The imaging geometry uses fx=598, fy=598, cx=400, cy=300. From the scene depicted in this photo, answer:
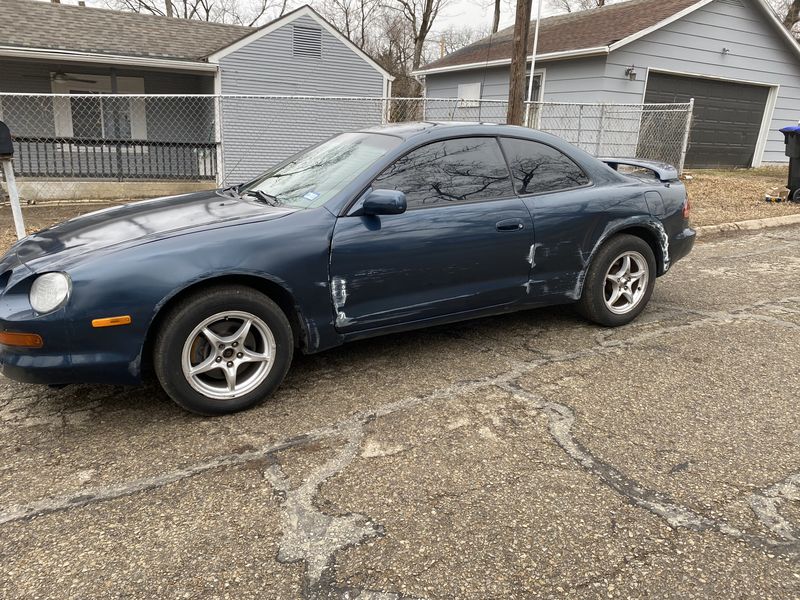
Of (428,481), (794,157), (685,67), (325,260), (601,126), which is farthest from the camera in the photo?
(685,67)

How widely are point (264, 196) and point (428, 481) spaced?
2102 millimetres

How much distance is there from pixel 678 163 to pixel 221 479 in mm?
14390

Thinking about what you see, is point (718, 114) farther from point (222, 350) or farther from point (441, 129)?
point (222, 350)

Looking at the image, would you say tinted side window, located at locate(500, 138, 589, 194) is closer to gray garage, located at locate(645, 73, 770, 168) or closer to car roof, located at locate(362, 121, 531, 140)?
car roof, located at locate(362, 121, 531, 140)

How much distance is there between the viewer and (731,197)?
36.3ft

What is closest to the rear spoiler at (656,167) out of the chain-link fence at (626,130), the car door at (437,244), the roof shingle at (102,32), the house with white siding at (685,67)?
the car door at (437,244)

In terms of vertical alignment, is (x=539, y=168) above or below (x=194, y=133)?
above

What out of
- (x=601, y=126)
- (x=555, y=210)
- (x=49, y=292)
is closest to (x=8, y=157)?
(x=49, y=292)

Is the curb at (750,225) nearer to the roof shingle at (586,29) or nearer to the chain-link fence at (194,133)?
the chain-link fence at (194,133)

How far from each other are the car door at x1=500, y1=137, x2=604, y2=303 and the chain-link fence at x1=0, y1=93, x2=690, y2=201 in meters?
8.31

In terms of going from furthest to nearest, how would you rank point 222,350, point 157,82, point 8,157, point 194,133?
point 157,82, point 194,133, point 8,157, point 222,350

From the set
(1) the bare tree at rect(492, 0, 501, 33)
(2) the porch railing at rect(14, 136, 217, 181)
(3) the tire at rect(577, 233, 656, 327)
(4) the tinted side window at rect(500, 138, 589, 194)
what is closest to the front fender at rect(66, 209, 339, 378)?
(4) the tinted side window at rect(500, 138, 589, 194)

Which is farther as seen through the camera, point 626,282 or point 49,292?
point 626,282

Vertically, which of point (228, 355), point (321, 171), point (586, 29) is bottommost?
point (228, 355)
